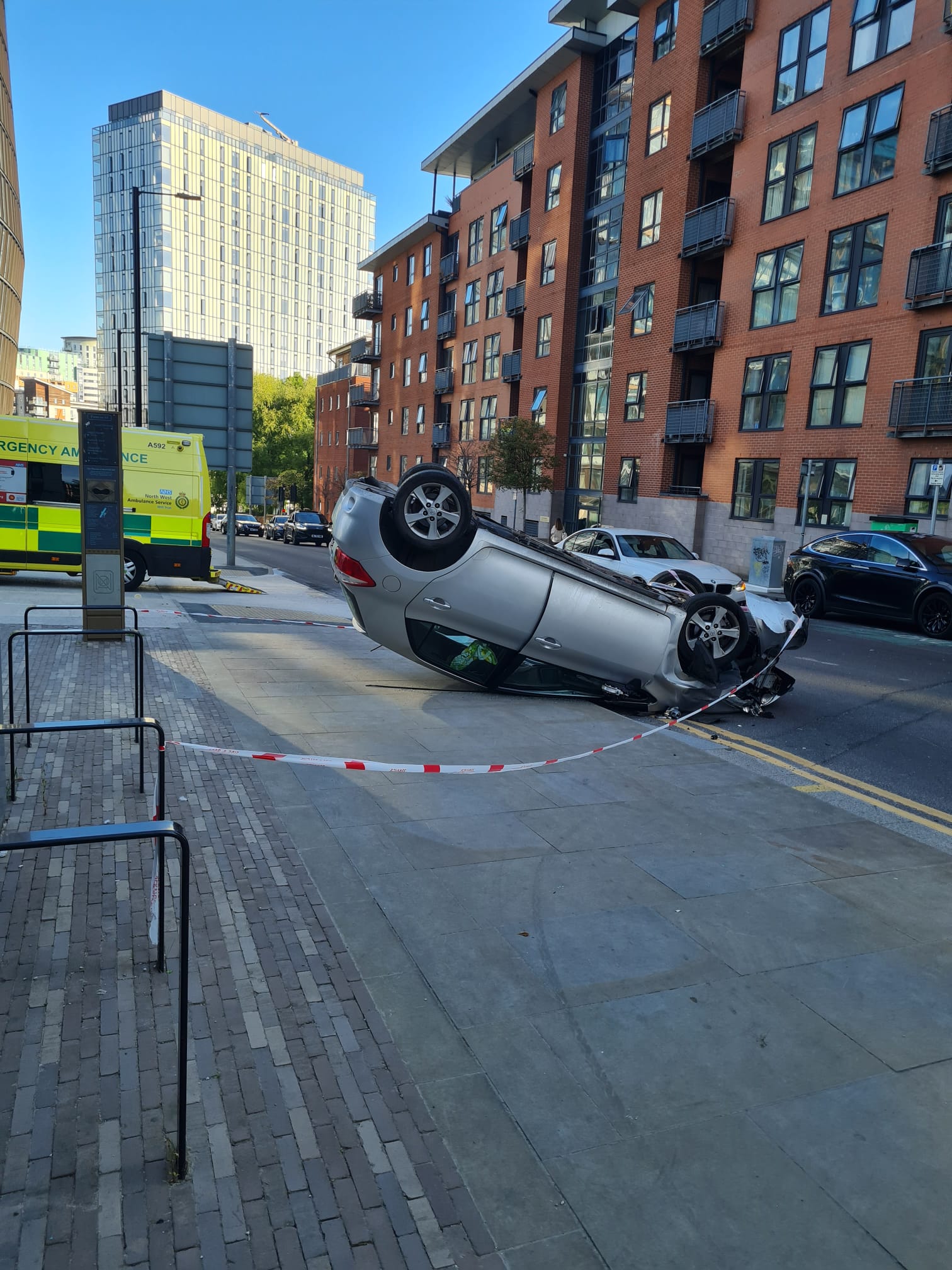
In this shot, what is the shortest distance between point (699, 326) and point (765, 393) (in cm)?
384

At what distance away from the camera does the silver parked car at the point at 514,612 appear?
7934 millimetres

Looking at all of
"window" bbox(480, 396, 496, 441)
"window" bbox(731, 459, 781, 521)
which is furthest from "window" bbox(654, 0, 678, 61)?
"window" bbox(480, 396, 496, 441)

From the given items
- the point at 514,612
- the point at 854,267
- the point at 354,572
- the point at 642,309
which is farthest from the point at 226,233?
the point at 514,612

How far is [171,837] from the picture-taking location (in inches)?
103

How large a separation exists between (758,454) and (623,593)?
19221 millimetres

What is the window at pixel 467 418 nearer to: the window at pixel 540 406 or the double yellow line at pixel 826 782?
the window at pixel 540 406

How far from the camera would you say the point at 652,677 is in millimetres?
8578

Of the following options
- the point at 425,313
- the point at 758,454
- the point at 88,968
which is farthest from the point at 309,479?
the point at 88,968

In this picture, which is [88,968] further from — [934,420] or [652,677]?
[934,420]

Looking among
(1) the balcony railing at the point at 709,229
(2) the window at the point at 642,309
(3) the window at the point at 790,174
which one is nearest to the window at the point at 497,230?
(2) the window at the point at 642,309

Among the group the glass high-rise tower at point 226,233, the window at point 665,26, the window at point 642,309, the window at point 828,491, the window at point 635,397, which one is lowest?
the window at point 828,491

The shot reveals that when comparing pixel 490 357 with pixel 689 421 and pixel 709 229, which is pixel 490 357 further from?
pixel 689 421

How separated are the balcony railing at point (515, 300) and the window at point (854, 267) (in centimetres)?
1854

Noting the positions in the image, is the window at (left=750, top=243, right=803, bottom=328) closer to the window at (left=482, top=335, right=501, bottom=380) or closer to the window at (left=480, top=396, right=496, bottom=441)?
the window at (left=480, top=396, right=496, bottom=441)
